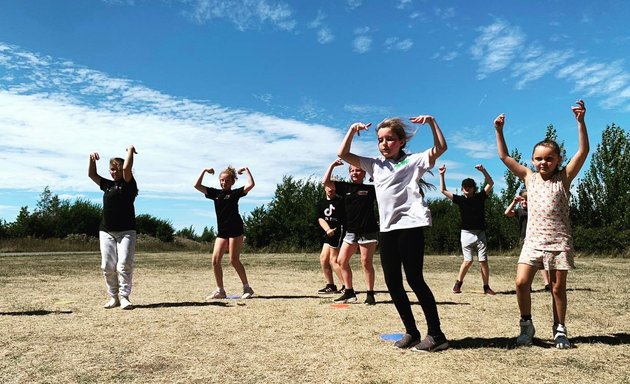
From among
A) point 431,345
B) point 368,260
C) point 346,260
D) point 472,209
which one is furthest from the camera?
point 472,209

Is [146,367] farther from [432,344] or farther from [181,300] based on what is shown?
[181,300]

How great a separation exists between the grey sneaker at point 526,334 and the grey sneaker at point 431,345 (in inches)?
28.6

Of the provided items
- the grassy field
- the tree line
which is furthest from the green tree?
the grassy field

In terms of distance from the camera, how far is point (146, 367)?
4105 millimetres

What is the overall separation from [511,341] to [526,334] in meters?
0.18

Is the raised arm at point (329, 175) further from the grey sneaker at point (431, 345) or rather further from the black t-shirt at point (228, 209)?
the grey sneaker at point (431, 345)

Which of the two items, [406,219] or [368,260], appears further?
[368,260]

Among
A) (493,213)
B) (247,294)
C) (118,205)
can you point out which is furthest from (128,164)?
(493,213)

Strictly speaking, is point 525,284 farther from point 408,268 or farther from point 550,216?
point 408,268

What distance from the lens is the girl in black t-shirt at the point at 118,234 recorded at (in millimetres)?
7340

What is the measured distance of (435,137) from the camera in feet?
15.0

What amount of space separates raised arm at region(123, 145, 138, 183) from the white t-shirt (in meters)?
4.13

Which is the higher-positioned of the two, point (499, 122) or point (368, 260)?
point (499, 122)

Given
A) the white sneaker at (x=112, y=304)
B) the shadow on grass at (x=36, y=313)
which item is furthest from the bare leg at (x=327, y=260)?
the shadow on grass at (x=36, y=313)
